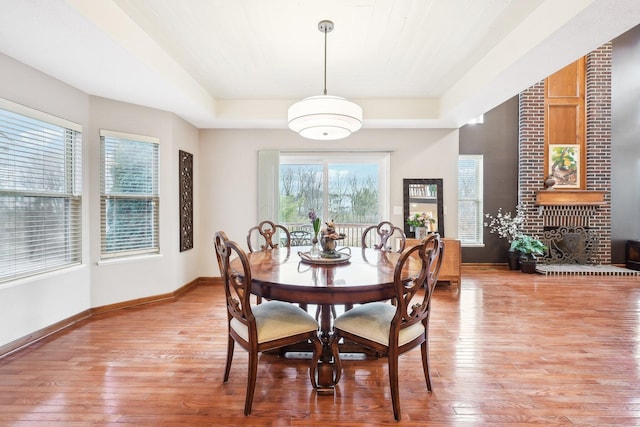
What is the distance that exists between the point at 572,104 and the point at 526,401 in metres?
6.01

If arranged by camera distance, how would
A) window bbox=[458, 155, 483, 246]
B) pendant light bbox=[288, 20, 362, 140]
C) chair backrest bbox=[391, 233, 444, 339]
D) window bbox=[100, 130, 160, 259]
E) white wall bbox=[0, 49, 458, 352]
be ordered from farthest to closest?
window bbox=[458, 155, 483, 246], window bbox=[100, 130, 160, 259], white wall bbox=[0, 49, 458, 352], pendant light bbox=[288, 20, 362, 140], chair backrest bbox=[391, 233, 444, 339]

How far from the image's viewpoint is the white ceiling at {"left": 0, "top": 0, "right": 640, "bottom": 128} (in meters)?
2.06

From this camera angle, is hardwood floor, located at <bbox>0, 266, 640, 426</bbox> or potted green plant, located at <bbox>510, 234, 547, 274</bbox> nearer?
hardwood floor, located at <bbox>0, 266, 640, 426</bbox>

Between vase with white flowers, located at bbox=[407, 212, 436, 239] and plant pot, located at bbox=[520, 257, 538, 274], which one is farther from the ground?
vase with white flowers, located at bbox=[407, 212, 436, 239]

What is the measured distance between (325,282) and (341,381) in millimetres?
806

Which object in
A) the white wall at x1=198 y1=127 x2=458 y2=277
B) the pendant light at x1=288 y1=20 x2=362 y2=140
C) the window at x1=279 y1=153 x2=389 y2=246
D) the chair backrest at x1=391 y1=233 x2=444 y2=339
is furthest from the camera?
the window at x1=279 y1=153 x2=389 y2=246

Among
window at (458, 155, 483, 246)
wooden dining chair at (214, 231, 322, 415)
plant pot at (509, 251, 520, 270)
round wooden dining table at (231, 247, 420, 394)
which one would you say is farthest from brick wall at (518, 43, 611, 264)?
wooden dining chair at (214, 231, 322, 415)

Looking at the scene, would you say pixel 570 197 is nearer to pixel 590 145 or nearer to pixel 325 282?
pixel 590 145

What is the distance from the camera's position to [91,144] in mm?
3332

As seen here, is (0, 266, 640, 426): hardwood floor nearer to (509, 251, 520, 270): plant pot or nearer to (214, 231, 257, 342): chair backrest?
(214, 231, 257, 342): chair backrest

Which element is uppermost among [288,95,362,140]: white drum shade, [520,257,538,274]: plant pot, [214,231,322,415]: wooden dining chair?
[288,95,362,140]: white drum shade

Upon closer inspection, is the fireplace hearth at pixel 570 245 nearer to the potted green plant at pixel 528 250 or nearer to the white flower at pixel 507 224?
the potted green plant at pixel 528 250

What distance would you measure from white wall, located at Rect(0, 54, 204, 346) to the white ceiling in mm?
163

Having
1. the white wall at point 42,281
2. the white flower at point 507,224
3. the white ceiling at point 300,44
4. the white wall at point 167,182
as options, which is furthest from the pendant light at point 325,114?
the white flower at point 507,224
